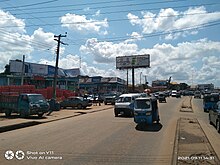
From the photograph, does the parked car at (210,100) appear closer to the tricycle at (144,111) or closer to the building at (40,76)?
the tricycle at (144,111)

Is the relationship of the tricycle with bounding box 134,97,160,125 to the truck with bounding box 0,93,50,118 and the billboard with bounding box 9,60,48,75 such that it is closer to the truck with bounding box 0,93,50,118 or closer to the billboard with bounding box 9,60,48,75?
the truck with bounding box 0,93,50,118

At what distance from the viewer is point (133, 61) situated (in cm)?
8938

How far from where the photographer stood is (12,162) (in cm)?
905

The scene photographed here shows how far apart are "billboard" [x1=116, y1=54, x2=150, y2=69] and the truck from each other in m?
64.1

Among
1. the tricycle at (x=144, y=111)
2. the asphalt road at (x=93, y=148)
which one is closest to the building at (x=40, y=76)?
the tricycle at (x=144, y=111)

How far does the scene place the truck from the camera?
81.6ft

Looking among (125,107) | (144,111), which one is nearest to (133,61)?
(125,107)

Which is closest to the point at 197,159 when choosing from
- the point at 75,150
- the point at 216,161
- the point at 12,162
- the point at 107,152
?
the point at 216,161

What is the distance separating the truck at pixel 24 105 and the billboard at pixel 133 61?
64102mm

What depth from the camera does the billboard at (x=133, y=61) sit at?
8850 centimetres

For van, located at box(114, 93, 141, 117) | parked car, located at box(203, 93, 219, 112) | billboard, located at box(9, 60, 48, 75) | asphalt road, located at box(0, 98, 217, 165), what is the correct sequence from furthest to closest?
billboard, located at box(9, 60, 48, 75), parked car, located at box(203, 93, 219, 112), van, located at box(114, 93, 141, 117), asphalt road, located at box(0, 98, 217, 165)

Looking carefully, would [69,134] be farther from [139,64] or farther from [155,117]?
[139,64]

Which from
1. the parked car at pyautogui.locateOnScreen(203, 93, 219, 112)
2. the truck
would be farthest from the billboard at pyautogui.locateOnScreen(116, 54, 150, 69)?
the truck

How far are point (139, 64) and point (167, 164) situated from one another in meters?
80.5
